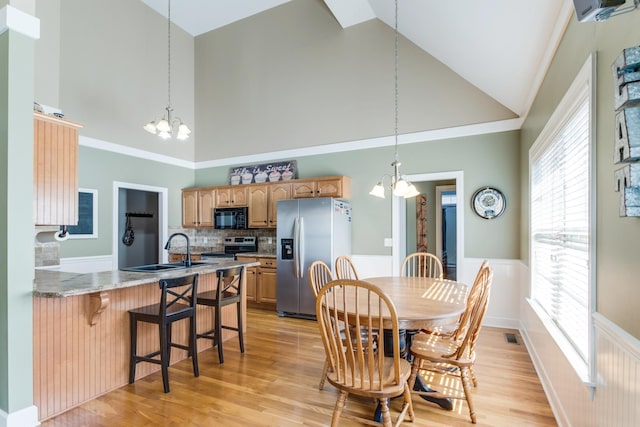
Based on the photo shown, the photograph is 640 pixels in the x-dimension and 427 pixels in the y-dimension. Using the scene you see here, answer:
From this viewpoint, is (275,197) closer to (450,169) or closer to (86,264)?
(450,169)

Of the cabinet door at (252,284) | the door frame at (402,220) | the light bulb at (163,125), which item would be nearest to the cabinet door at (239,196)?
the cabinet door at (252,284)

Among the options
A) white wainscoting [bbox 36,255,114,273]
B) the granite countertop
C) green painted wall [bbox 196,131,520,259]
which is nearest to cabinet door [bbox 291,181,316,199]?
green painted wall [bbox 196,131,520,259]

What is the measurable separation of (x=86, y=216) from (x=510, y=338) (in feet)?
19.0

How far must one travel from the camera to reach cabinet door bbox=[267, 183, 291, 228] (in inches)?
208

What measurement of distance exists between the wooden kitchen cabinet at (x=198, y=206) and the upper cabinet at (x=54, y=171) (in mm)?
3117

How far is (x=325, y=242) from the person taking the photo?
4.57 metres

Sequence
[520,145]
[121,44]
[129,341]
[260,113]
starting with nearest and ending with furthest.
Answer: [129,341] < [520,145] < [121,44] < [260,113]

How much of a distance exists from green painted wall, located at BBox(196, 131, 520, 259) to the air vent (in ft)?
3.03

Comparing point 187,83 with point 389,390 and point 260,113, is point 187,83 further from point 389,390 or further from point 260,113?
point 389,390

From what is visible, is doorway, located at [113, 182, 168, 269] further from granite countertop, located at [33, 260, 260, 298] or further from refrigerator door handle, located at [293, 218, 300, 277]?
granite countertop, located at [33, 260, 260, 298]

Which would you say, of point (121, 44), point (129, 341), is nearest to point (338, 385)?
point (129, 341)

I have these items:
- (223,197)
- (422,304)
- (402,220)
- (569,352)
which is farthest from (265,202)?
(569,352)

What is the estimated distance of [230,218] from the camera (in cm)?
574

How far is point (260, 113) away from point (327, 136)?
4.75ft
